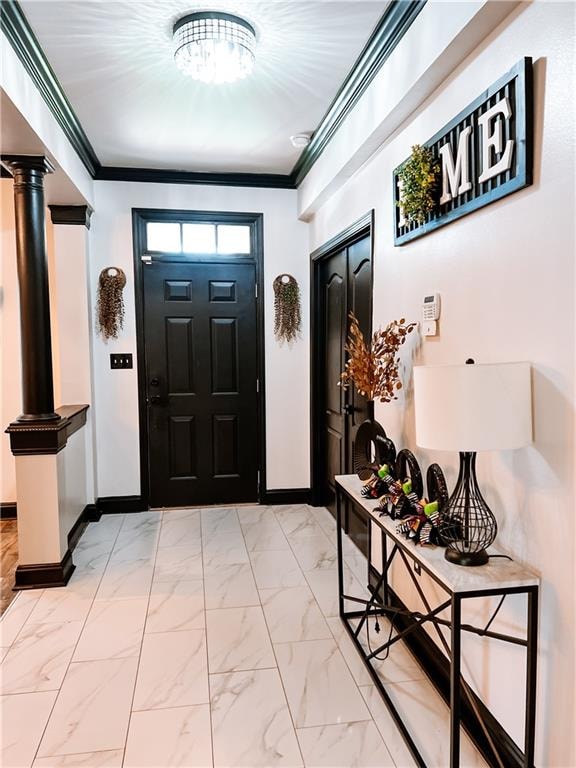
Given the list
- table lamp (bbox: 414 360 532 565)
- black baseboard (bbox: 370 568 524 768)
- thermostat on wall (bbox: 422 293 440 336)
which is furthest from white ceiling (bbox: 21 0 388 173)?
black baseboard (bbox: 370 568 524 768)

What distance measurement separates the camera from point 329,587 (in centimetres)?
294

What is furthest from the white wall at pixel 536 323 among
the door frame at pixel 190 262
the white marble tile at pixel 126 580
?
the door frame at pixel 190 262

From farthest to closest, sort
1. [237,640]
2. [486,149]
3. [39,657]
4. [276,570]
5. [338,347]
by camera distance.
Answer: [338,347] < [276,570] < [237,640] < [39,657] < [486,149]

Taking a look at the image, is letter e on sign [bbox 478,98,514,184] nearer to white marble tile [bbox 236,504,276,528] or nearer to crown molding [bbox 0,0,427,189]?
crown molding [bbox 0,0,427,189]

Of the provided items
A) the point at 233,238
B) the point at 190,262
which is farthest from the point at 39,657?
the point at 233,238

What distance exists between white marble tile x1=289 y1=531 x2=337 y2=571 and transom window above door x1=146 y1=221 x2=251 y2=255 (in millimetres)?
2278

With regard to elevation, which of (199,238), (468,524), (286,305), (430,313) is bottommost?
(468,524)

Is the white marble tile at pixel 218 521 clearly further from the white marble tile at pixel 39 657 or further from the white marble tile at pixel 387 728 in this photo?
the white marble tile at pixel 387 728

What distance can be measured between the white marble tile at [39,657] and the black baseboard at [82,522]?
28.8 inches

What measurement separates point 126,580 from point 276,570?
0.86 meters

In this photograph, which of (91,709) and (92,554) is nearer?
(91,709)

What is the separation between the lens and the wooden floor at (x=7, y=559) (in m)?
2.90

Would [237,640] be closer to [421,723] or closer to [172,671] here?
[172,671]

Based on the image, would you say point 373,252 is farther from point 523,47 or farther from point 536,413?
point 536,413
